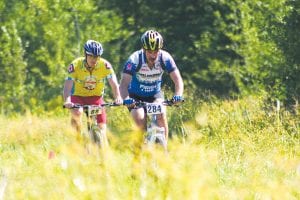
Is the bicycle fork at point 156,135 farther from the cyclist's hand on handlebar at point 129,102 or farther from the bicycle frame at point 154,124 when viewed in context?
the cyclist's hand on handlebar at point 129,102

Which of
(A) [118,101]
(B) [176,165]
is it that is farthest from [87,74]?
(B) [176,165]

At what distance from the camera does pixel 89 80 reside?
10.1 m

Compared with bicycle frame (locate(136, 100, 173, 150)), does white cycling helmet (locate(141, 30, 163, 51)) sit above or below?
above

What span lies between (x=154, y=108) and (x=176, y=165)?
3.86 metres

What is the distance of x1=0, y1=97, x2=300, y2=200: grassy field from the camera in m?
4.75

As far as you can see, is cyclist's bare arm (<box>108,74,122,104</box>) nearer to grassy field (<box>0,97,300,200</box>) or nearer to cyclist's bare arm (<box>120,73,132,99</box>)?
cyclist's bare arm (<box>120,73,132,99</box>)

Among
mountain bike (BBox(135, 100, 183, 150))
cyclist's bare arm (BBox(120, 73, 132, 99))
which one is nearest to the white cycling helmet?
cyclist's bare arm (BBox(120, 73, 132, 99))

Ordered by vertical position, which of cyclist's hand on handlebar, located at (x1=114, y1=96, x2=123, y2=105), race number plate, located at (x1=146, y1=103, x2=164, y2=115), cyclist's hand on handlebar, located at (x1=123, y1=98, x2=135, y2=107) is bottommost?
race number plate, located at (x1=146, y1=103, x2=164, y2=115)

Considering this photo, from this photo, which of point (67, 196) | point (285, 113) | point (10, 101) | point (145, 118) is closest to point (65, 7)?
point (10, 101)

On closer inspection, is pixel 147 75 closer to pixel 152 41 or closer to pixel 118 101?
pixel 118 101

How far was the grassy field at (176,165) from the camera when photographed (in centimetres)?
475

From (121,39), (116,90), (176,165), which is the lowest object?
(176,165)

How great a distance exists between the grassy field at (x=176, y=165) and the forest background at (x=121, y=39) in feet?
26.5

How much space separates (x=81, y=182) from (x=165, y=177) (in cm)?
53
